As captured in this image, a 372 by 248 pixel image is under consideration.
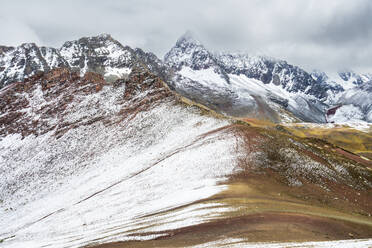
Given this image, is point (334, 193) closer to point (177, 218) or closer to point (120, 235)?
point (177, 218)

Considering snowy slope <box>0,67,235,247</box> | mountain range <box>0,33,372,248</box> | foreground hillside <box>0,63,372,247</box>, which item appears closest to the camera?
mountain range <box>0,33,372,248</box>

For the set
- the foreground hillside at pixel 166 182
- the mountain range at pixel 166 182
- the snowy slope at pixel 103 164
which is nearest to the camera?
the mountain range at pixel 166 182

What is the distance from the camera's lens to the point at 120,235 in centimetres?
2347

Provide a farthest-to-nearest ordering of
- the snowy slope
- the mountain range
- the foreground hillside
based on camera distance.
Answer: the snowy slope → the foreground hillside → the mountain range

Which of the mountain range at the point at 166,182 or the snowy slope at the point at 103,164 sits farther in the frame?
the snowy slope at the point at 103,164

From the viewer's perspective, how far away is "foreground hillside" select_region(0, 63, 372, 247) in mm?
22219

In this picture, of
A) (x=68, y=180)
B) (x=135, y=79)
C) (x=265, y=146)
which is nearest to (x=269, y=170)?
(x=265, y=146)

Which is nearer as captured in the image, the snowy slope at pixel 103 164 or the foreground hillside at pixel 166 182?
the foreground hillside at pixel 166 182

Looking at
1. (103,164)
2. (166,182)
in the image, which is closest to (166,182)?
(166,182)

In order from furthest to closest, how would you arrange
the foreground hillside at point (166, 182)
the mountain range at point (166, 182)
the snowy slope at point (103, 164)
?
the snowy slope at point (103, 164) → the foreground hillside at point (166, 182) → the mountain range at point (166, 182)

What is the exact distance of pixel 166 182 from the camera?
36406mm

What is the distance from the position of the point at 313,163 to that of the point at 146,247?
26737mm

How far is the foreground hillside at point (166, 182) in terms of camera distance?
22.2m

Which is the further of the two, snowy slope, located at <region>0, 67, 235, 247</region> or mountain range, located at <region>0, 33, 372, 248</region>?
snowy slope, located at <region>0, 67, 235, 247</region>
